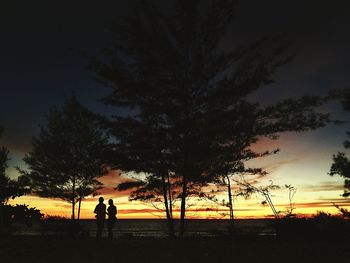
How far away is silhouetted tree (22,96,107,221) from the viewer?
29656mm

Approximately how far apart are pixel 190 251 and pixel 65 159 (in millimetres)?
20522

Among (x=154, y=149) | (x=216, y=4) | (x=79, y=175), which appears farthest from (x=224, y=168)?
(x=79, y=175)

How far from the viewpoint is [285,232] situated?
43.0 feet

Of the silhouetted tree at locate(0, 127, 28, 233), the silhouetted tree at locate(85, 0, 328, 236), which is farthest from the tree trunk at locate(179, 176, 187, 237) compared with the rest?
the silhouetted tree at locate(0, 127, 28, 233)

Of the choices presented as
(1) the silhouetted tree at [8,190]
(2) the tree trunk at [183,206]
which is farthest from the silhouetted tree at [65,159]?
(2) the tree trunk at [183,206]

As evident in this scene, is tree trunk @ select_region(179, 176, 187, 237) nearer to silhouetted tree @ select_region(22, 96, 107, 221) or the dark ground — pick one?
the dark ground

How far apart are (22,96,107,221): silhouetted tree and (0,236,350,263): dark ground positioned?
52.8 ft

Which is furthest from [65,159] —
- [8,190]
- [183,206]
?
[183,206]

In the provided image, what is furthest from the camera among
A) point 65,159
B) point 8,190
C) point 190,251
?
point 65,159

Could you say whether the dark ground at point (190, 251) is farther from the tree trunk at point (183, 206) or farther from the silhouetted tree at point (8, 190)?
the silhouetted tree at point (8, 190)

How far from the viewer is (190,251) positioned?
1119 centimetres

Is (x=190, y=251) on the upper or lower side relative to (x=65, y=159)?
lower

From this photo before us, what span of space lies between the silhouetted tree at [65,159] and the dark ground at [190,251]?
1608cm

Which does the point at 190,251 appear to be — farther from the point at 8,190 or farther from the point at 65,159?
the point at 65,159
